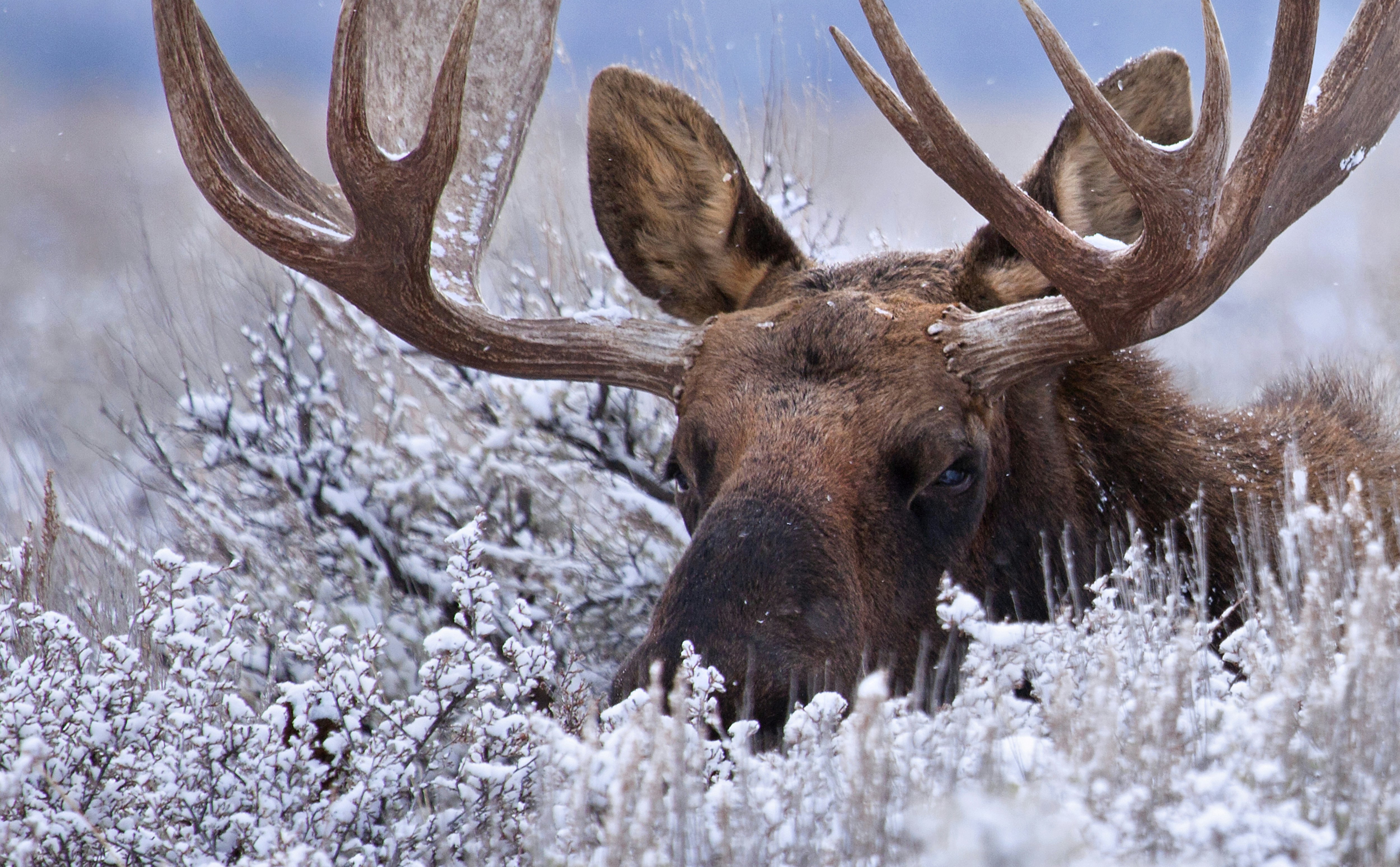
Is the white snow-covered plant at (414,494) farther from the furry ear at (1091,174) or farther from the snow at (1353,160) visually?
the snow at (1353,160)

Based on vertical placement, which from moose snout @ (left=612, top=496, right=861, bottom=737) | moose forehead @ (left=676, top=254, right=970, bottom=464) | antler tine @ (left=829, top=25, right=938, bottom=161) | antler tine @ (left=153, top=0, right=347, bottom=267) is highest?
antler tine @ (left=153, top=0, right=347, bottom=267)

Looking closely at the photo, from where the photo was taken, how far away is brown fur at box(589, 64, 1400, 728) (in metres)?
2.75

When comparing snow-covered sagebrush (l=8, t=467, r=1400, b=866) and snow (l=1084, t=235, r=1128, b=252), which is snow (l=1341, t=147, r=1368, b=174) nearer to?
snow (l=1084, t=235, r=1128, b=252)

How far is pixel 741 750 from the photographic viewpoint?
1.86 metres

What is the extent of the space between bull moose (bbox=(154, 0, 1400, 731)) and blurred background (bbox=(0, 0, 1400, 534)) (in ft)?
2.21

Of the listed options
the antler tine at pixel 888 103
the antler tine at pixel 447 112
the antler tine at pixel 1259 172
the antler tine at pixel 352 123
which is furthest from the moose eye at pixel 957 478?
the antler tine at pixel 352 123

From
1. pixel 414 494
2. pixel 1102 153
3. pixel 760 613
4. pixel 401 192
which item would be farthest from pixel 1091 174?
pixel 414 494

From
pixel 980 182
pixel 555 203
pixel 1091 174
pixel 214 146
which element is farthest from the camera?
pixel 555 203

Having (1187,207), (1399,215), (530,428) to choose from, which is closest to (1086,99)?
(1187,207)

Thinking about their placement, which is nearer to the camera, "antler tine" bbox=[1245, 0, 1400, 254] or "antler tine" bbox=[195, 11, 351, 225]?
"antler tine" bbox=[1245, 0, 1400, 254]

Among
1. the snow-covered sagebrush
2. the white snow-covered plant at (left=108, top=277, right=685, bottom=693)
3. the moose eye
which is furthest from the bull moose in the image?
the white snow-covered plant at (left=108, top=277, right=685, bottom=693)

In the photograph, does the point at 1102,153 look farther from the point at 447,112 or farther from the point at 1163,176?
the point at 447,112

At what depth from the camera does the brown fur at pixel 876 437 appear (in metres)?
2.75

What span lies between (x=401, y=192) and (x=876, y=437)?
1.33 m
